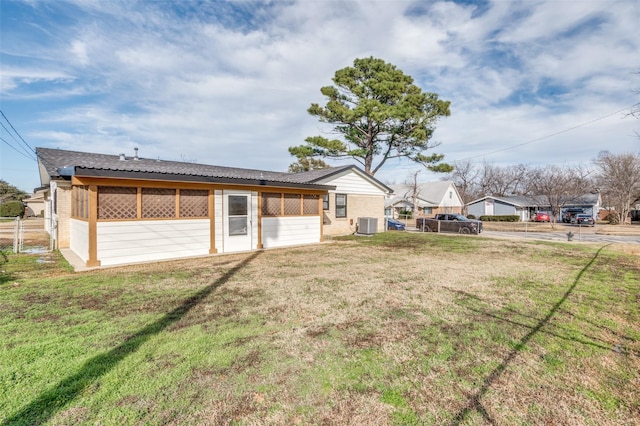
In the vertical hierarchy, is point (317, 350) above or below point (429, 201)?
below

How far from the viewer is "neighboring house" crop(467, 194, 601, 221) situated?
39688 millimetres

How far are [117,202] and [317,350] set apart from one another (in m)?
7.45

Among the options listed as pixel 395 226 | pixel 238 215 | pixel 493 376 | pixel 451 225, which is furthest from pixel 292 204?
pixel 451 225

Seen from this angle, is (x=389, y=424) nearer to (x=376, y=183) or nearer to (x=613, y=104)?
(x=376, y=183)

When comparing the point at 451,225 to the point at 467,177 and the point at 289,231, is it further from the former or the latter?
the point at 467,177

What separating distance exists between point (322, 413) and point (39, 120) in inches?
971

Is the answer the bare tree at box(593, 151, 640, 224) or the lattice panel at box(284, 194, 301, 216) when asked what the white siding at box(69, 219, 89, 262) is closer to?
the lattice panel at box(284, 194, 301, 216)

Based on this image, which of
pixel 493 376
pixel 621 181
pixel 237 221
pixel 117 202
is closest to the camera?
pixel 493 376

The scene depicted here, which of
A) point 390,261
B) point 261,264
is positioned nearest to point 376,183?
point 390,261

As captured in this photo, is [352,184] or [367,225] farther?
[352,184]

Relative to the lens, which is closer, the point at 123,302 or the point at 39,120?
the point at 123,302

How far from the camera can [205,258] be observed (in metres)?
8.91

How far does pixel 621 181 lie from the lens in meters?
30.6

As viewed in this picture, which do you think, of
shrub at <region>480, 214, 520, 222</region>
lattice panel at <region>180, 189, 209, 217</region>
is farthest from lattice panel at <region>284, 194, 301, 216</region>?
shrub at <region>480, 214, 520, 222</region>
